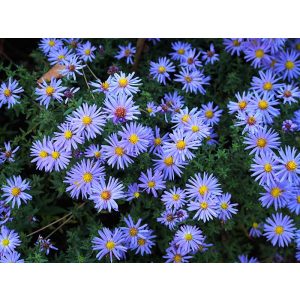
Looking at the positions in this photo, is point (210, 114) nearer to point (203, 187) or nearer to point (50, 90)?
point (203, 187)

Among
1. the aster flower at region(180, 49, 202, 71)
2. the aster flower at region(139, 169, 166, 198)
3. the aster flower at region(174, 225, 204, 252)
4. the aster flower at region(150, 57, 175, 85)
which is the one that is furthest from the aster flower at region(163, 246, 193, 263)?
the aster flower at region(180, 49, 202, 71)

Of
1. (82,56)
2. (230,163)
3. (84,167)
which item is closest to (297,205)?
(230,163)

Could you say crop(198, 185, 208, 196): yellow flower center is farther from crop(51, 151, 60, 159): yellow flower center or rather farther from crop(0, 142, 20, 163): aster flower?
crop(0, 142, 20, 163): aster flower

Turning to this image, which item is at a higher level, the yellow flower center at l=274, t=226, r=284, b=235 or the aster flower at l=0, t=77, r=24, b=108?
the aster flower at l=0, t=77, r=24, b=108

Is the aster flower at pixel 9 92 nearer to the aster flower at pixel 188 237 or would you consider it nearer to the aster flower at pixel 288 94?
the aster flower at pixel 188 237

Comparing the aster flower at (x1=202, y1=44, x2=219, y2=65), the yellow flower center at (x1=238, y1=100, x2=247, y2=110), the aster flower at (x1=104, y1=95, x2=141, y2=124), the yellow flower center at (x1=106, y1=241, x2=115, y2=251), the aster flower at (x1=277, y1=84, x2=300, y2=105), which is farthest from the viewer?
the aster flower at (x1=202, y1=44, x2=219, y2=65)
